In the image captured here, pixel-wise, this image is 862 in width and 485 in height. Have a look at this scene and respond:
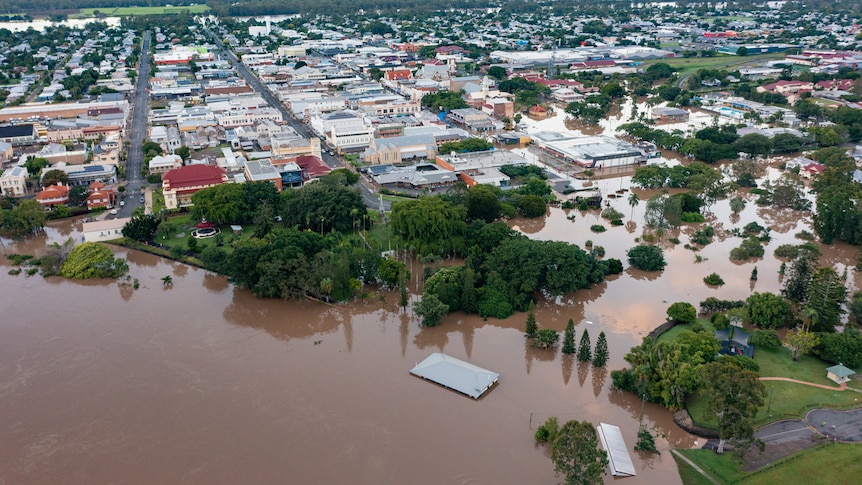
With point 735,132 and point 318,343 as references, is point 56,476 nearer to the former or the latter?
point 318,343

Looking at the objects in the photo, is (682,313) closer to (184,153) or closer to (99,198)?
(99,198)

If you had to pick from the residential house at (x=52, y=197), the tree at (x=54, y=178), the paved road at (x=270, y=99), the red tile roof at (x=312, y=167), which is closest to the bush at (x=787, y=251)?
the red tile roof at (x=312, y=167)

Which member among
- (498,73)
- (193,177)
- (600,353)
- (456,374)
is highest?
(498,73)

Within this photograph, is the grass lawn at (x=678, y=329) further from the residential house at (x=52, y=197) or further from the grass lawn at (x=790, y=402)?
the residential house at (x=52, y=197)

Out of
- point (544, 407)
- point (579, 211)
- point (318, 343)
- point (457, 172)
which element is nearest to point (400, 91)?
point (457, 172)

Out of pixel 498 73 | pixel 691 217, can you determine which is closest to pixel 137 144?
pixel 498 73

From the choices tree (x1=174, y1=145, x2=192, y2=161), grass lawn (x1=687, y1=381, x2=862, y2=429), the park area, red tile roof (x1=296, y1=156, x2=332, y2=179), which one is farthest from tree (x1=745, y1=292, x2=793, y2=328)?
tree (x1=174, y1=145, x2=192, y2=161)

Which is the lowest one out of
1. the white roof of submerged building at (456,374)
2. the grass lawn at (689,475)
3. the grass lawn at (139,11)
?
the grass lawn at (689,475)
